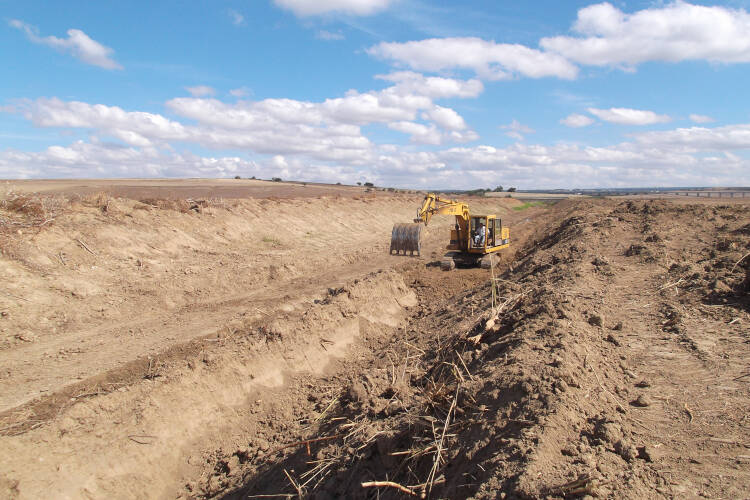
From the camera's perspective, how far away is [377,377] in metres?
6.17

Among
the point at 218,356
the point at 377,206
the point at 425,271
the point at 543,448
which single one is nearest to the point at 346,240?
the point at 425,271

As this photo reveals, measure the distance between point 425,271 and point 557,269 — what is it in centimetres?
655

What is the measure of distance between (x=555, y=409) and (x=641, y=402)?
51.0 inches

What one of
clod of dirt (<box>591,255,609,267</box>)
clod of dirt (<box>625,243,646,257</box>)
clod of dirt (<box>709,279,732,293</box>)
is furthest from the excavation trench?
clod of dirt (<box>625,243,646,257</box>)

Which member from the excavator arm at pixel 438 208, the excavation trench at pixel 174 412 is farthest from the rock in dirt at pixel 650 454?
the excavator arm at pixel 438 208

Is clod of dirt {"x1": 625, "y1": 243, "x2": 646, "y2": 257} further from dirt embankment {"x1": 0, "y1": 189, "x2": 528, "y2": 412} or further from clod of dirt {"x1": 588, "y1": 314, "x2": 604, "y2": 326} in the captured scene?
dirt embankment {"x1": 0, "y1": 189, "x2": 528, "y2": 412}

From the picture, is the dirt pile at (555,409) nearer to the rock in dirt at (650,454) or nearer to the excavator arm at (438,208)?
the rock in dirt at (650,454)

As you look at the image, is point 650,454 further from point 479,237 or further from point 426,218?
point 479,237

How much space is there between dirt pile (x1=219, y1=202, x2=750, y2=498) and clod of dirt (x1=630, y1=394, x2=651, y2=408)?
0.02 metres

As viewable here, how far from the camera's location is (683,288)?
7.67 m

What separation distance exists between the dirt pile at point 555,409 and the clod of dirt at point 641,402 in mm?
20

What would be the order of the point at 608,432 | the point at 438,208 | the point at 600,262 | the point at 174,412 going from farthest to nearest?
1. the point at 438,208
2. the point at 600,262
3. the point at 174,412
4. the point at 608,432

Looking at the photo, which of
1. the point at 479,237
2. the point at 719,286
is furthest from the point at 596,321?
the point at 479,237

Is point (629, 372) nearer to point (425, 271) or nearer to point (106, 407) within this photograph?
point (106, 407)
